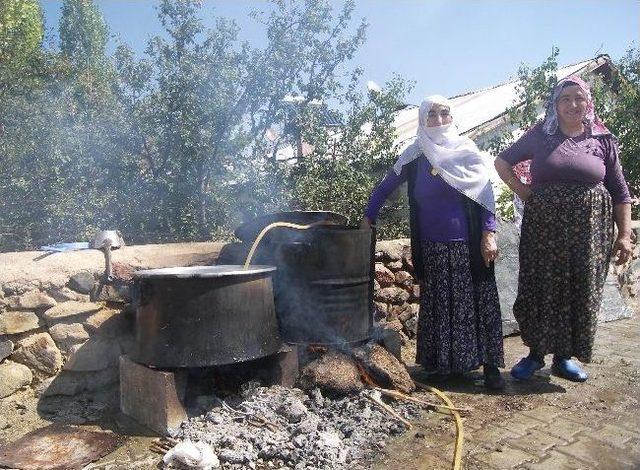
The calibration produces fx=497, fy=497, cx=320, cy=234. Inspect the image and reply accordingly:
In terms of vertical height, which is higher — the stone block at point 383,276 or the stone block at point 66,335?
the stone block at point 383,276

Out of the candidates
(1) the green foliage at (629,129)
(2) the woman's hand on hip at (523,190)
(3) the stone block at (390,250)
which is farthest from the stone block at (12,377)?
(1) the green foliage at (629,129)

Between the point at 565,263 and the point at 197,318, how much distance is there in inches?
96.9

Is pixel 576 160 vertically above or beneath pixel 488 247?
above

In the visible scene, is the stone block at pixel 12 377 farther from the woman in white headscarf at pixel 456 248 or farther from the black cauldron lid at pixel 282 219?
the woman in white headscarf at pixel 456 248

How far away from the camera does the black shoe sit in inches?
136

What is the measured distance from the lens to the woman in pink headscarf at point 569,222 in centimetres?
334

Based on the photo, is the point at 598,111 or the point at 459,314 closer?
the point at 459,314

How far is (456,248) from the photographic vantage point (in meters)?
3.45

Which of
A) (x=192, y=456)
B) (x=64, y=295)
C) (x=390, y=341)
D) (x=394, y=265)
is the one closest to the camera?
(x=192, y=456)

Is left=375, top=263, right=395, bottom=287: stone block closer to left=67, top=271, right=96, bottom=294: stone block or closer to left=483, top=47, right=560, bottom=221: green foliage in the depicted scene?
left=67, top=271, right=96, bottom=294: stone block

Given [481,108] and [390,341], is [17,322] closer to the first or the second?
[390,341]

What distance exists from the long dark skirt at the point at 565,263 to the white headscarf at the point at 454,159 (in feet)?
1.29

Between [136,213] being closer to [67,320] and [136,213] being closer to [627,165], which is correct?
[67,320]

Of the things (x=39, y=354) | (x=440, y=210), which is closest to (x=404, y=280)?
(x=440, y=210)
